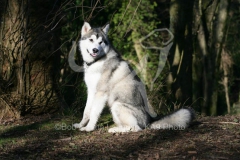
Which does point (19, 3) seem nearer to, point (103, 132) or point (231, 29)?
point (103, 132)

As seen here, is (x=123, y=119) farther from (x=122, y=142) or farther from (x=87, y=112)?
(x=122, y=142)

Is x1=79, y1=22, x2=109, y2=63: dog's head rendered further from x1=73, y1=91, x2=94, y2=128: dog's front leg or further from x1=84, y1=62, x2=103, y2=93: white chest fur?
x1=73, y1=91, x2=94, y2=128: dog's front leg

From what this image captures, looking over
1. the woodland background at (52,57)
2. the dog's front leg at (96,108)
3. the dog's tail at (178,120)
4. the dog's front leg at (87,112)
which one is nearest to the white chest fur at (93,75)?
the dog's front leg at (87,112)

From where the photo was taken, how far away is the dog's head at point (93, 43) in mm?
7513

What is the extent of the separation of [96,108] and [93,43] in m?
1.23

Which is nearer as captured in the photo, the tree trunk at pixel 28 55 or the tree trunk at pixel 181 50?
the tree trunk at pixel 28 55

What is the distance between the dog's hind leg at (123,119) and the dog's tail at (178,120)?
462mm

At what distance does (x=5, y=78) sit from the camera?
8469mm

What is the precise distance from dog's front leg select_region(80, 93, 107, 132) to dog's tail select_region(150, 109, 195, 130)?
103cm

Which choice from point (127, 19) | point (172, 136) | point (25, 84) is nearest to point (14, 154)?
point (172, 136)

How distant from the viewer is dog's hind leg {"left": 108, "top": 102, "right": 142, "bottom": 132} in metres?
6.93

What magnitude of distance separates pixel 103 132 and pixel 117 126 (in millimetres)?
323

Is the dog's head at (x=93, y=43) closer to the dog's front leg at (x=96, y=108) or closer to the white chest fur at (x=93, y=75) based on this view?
the white chest fur at (x=93, y=75)

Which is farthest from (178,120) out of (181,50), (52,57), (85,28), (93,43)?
(181,50)
